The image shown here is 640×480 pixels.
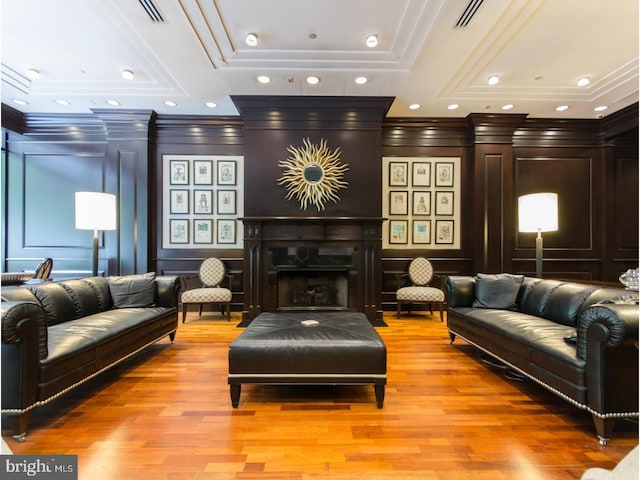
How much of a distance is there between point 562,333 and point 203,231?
4.48 meters

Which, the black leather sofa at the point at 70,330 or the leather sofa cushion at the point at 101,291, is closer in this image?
the black leather sofa at the point at 70,330

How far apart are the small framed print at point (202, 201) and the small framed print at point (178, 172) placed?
269mm

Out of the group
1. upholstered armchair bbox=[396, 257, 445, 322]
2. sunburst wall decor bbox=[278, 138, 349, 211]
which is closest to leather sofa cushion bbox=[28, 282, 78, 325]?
sunburst wall decor bbox=[278, 138, 349, 211]

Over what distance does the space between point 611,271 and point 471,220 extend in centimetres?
247

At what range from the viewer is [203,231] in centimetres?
Answer: 470

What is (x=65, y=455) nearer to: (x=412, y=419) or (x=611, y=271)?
(x=412, y=419)

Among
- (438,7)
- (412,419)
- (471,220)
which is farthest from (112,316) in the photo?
(471,220)

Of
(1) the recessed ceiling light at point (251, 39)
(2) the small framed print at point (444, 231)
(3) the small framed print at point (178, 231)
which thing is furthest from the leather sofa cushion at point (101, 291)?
(2) the small framed print at point (444, 231)

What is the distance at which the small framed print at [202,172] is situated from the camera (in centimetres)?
469

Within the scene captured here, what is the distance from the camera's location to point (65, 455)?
4.82 feet

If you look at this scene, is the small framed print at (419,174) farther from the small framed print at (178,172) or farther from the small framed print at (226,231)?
the small framed print at (178,172)

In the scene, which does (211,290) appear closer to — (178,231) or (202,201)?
(178,231)

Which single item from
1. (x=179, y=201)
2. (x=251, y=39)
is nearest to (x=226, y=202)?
(x=179, y=201)

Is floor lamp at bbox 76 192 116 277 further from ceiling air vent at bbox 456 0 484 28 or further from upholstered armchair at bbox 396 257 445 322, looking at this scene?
ceiling air vent at bbox 456 0 484 28
